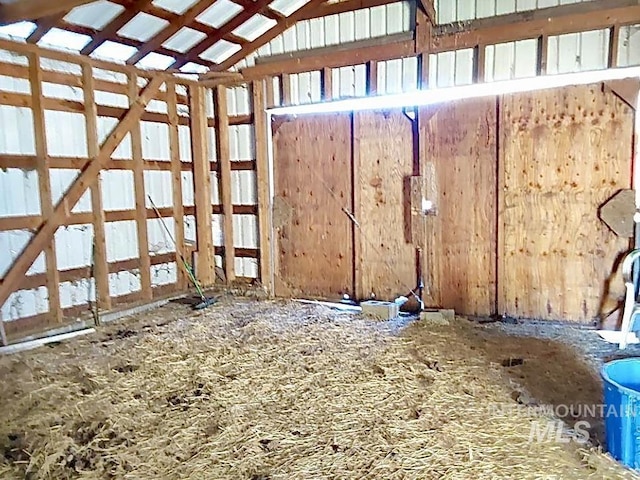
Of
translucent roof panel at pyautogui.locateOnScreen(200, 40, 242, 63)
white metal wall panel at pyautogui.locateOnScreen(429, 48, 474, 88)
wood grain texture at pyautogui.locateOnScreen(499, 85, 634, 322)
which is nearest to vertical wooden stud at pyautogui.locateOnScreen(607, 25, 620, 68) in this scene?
wood grain texture at pyautogui.locateOnScreen(499, 85, 634, 322)

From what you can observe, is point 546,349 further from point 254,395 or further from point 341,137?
point 341,137

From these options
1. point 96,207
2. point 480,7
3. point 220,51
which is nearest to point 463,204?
point 480,7

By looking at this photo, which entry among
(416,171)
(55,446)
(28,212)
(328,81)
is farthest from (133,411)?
(328,81)

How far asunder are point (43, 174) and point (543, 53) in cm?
454

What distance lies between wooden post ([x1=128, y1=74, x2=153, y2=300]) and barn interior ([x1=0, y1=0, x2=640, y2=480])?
3 centimetres

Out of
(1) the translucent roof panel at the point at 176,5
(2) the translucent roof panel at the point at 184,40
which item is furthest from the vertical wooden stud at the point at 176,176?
(1) the translucent roof panel at the point at 176,5

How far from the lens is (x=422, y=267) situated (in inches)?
198

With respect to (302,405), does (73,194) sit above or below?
above

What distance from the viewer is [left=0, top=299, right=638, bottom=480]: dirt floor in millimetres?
2414

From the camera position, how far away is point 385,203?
5180mm

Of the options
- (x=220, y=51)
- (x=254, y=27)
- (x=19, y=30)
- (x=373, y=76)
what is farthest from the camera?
(x=220, y=51)

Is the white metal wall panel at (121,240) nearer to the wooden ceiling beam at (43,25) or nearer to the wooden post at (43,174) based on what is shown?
the wooden post at (43,174)

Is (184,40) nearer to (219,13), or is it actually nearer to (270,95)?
(219,13)

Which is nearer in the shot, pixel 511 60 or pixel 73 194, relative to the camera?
pixel 511 60
